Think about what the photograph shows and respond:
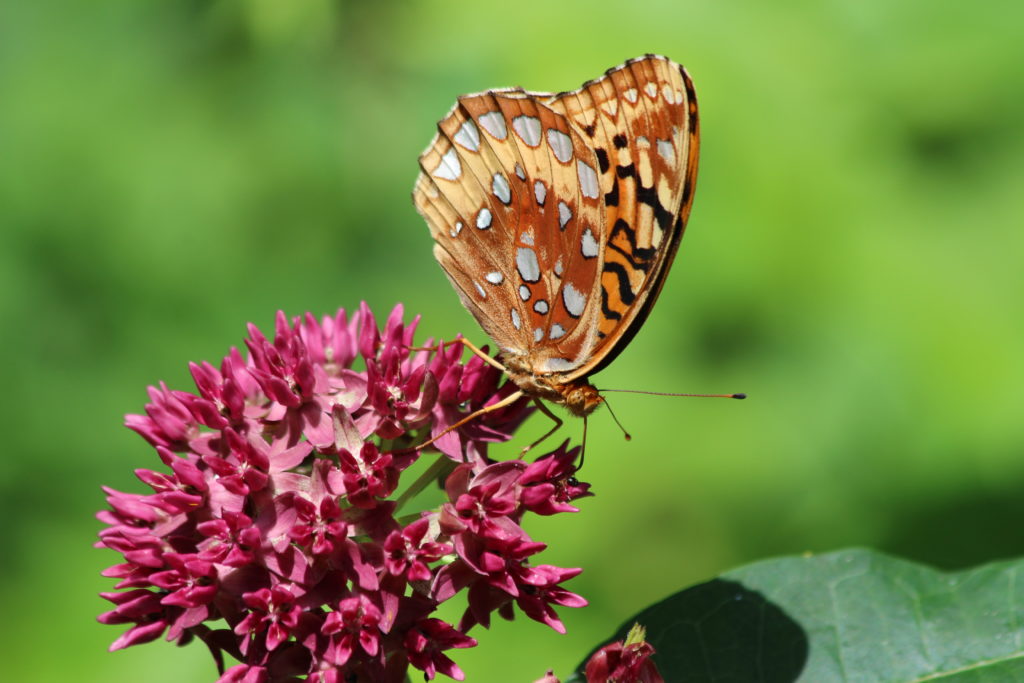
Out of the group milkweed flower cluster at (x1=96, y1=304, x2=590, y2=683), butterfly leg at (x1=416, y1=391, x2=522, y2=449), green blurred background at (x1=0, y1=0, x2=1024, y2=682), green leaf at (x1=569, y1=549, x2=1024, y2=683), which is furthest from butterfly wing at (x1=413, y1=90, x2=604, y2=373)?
green blurred background at (x1=0, y1=0, x2=1024, y2=682)

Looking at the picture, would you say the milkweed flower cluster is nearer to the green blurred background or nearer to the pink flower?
the pink flower

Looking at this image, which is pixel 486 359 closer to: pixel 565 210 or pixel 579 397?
pixel 579 397

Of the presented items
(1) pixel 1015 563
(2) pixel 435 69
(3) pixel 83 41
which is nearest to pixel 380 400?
(1) pixel 1015 563

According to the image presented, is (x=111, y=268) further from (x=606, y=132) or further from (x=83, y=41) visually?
(x=606, y=132)

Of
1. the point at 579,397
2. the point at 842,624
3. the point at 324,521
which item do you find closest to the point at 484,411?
the point at 579,397

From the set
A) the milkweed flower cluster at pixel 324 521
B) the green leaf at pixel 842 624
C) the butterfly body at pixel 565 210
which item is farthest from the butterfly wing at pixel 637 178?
the green leaf at pixel 842 624
